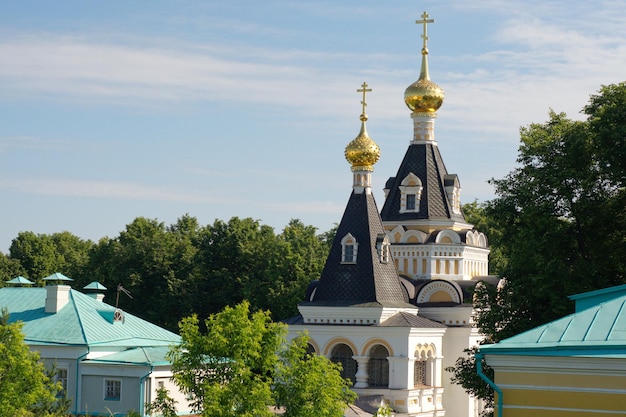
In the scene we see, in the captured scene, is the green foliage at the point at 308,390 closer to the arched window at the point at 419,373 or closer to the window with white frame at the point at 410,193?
the arched window at the point at 419,373

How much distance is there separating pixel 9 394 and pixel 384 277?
1511cm

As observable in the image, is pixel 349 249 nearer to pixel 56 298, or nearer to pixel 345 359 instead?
pixel 345 359

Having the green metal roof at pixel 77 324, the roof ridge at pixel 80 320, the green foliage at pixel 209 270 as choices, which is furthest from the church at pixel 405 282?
the green foliage at pixel 209 270

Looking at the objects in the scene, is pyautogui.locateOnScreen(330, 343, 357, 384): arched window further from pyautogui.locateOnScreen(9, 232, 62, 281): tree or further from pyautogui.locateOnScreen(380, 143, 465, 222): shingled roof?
pyautogui.locateOnScreen(9, 232, 62, 281): tree

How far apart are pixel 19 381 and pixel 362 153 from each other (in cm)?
1623

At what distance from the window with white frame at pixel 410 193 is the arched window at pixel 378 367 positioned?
6151 mm

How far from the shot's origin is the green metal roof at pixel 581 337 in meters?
14.4

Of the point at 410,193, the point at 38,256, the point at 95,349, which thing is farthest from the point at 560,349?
the point at 38,256

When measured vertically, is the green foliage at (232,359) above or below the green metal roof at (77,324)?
below

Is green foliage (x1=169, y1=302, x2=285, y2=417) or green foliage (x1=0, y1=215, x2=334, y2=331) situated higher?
green foliage (x1=0, y1=215, x2=334, y2=331)

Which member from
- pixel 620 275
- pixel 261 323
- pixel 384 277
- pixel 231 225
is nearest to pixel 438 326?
pixel 384 277

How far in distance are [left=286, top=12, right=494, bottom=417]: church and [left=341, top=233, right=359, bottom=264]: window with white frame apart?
0.03 m

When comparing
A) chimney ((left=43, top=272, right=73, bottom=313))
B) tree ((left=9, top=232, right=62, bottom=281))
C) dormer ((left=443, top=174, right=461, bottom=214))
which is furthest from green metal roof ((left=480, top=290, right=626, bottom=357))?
tree ((left=9, top=232, right=62, bottom=281))

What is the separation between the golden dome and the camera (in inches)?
1518
